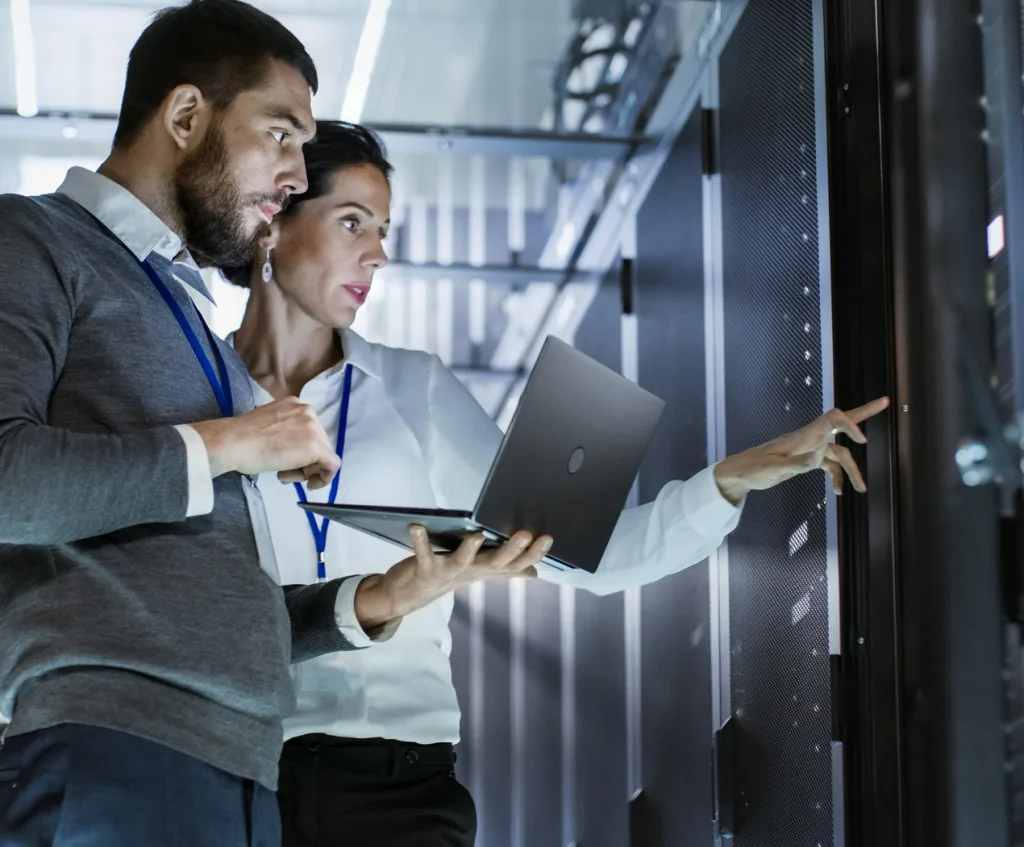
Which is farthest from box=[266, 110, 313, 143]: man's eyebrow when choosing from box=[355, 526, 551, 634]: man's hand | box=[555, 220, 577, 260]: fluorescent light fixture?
box=[555, 220, 577, 260]: fluorescent light fixture

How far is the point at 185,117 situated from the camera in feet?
6.04

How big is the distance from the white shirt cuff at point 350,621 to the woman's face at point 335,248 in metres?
0.74

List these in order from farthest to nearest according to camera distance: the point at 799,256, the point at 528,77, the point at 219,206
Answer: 1. the point at 528,77
2. the point at 799,256
3. the point at 219,206

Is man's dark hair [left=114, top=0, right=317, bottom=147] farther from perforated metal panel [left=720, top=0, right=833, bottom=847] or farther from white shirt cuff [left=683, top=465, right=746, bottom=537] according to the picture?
perforated metal panel [left=720, top=0, right=833, bottom=847]

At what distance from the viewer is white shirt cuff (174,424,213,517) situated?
59.6 inches

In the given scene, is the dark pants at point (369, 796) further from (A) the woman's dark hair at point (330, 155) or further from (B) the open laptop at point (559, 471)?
(A) the woman's dark hair at point (330, 155)

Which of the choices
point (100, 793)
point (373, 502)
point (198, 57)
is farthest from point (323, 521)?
point (100, 793)

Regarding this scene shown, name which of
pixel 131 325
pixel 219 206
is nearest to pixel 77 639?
pixel 131 325

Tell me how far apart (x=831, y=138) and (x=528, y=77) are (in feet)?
4.53

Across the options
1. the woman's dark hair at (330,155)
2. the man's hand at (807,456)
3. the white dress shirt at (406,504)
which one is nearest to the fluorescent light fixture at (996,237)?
the man's hand at (807,456)

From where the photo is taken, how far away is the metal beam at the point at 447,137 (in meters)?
3.71

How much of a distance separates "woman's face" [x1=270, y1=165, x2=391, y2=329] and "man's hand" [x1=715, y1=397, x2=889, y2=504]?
0.78 metres

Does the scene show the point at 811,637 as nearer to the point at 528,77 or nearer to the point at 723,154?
the point at 723,154

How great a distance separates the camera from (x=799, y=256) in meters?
2.52
